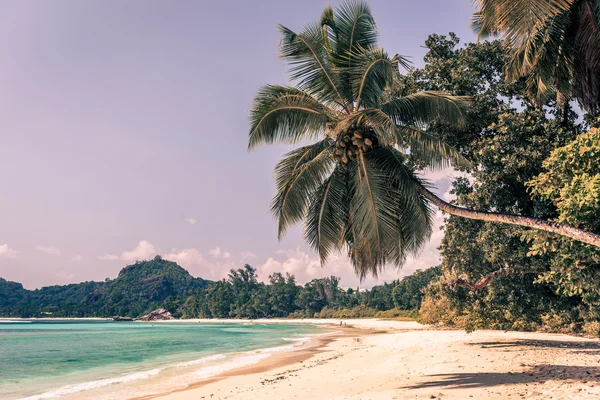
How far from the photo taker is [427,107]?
441 inches

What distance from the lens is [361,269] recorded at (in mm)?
11992

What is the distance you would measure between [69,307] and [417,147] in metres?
201

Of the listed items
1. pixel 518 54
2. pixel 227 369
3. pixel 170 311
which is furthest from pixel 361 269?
pixel 170 311

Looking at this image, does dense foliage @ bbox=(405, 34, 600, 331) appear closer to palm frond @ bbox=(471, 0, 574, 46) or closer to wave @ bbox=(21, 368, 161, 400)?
palm frond @ bbox=(471, 0, 574, 46)

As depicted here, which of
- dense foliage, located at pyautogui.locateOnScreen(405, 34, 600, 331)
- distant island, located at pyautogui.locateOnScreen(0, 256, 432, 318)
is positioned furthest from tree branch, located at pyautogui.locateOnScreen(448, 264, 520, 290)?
distant island, located at pyautogui.locateOnScreen(0, 256, 432, 318)

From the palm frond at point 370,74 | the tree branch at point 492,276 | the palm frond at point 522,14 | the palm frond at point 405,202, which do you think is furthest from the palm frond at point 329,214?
the tree branch at point 492,276

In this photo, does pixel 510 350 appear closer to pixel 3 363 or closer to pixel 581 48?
pixel 581 48

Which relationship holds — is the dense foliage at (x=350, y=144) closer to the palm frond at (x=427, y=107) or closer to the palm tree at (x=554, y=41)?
the palm frond at (x=427, y=107)

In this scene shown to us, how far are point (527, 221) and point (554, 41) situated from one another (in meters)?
4.73

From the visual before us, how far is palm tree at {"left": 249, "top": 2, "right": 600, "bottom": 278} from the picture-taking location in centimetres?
1077

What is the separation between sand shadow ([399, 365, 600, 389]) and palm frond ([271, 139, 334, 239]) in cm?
545

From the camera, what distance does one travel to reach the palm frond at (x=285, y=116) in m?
11.4

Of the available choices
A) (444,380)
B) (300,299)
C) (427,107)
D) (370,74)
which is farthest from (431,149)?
(300,299)

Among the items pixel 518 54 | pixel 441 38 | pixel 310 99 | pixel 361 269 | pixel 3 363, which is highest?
pixel 441 38
